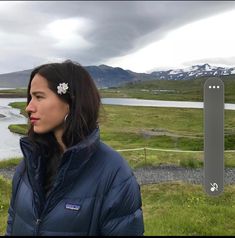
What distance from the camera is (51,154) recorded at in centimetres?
229

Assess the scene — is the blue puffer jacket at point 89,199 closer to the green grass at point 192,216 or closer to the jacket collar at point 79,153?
the jacket collar at point 79,153

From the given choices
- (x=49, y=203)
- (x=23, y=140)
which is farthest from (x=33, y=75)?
(x=49, y=203)

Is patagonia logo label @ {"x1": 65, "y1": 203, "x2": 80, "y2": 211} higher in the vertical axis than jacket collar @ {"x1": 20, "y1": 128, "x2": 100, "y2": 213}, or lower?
lower

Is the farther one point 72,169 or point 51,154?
point 51,154

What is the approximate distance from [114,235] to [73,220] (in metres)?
0.23

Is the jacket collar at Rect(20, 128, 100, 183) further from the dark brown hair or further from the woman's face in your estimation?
the woman's face

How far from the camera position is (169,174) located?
13766 mm

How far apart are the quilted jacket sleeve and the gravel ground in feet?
31.9

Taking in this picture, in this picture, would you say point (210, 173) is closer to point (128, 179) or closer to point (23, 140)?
point (128, 179)


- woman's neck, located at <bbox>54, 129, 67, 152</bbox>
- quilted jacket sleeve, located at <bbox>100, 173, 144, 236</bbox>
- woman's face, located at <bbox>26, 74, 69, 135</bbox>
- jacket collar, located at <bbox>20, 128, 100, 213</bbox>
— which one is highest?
woman's face, located at <bbox>26, 74, 69, 135</bbox>

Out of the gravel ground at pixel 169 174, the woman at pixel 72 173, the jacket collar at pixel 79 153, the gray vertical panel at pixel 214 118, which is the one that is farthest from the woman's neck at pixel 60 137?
the gravel ground at pixel 169 174

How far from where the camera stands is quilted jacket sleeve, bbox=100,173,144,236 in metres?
1.97

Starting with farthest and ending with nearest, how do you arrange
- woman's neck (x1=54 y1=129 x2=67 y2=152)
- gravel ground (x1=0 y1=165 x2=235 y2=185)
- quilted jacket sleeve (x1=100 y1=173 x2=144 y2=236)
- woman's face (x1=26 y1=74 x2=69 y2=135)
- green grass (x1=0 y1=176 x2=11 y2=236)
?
gravel ground (x1=0 y1=165 x2=235 y2=185) → green grass (x1=0 y1=176 x2=11 y2=236) → woman's neck (x1=54 y1=129 x2=67 y2=152) → woman's face (x1=26 y1=74 x2=69 y2=135) → quilted jacket sleeve (x1=100 y1=173 x2=144 y2=236)

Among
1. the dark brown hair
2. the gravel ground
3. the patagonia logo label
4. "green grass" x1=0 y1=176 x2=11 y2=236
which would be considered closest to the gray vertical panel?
the dark brown hair
